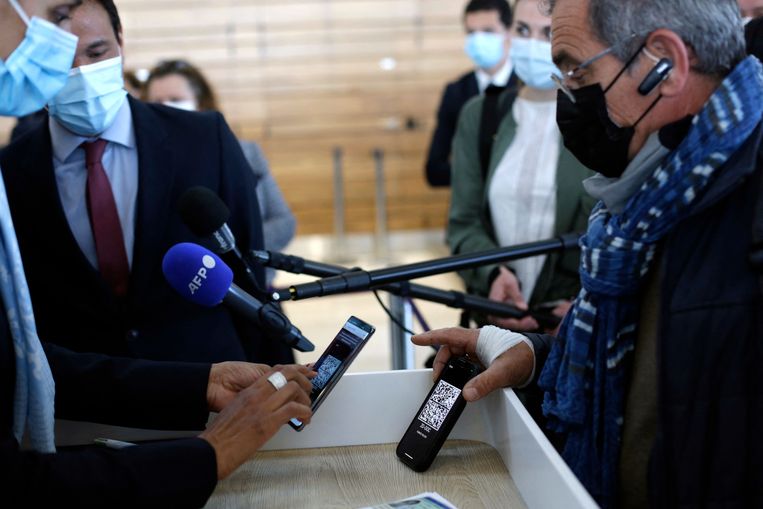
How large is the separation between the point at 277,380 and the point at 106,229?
0.76m

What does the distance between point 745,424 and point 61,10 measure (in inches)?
53.3

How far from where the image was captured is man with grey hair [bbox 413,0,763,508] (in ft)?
4.09

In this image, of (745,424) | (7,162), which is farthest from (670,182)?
(7,162)

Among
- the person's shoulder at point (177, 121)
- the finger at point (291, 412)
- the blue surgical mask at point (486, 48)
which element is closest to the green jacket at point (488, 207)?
the person's shoulder at point (177, 121)

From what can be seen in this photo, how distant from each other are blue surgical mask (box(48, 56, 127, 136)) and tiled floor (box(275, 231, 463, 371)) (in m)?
1.73

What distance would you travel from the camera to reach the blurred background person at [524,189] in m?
2.53

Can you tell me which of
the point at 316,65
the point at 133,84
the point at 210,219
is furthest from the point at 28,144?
the point at 316,65

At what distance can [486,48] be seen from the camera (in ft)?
15.4

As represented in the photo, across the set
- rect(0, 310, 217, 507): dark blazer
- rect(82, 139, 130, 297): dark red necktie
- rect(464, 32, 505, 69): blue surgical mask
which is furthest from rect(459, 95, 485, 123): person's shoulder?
rect(464, 32, 505, 69): blue surgical mask

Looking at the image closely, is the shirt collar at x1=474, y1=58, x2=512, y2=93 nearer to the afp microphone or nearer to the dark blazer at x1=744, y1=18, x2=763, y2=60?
the dark blazer at x1=744, y1=18, x2=763, y2=60

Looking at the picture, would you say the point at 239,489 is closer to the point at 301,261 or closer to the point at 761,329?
the point at 301,261

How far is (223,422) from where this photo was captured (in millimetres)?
1364

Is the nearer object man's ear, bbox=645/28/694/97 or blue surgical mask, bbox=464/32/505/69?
man's ear, bbox=645/28/694/97

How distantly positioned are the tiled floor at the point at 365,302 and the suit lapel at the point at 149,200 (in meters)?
1.57
